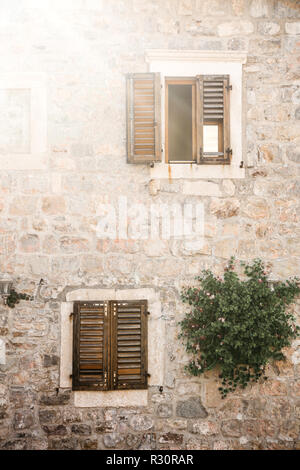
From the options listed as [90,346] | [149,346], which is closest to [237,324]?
[149,346]

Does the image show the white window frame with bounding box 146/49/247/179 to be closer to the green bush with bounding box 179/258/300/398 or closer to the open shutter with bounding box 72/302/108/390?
the green bush with bounding box 179/258/300/398

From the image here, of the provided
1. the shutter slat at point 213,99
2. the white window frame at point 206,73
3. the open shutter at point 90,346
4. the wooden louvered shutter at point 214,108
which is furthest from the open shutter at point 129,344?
the shutter slat at point 213,99

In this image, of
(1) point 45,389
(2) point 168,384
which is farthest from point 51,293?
(2) point 168,384

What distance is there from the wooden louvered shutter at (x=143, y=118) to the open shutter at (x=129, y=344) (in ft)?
5.51

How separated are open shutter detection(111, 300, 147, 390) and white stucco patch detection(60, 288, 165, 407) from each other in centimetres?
7

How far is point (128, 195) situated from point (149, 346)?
1724 mm

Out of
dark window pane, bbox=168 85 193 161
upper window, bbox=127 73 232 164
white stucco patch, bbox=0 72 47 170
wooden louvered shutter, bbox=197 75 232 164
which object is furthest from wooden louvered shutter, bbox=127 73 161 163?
dark window pane, bbox=168 85 193 161

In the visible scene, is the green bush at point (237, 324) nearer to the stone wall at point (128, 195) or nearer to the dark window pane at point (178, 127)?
the stone wall at point (128, 195)

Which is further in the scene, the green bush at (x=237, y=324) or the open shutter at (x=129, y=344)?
the open shutter at (x=129, y=344)

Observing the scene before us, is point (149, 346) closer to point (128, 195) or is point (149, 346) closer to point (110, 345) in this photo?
point (110, 345)

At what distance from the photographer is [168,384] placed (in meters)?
4.55

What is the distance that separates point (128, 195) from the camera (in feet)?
15.3

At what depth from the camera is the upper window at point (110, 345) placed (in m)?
4.52
